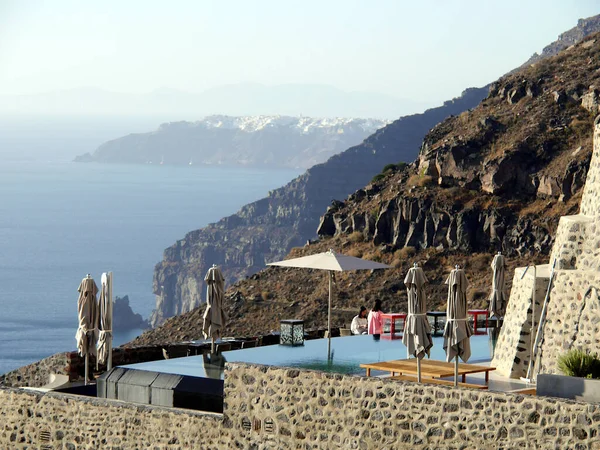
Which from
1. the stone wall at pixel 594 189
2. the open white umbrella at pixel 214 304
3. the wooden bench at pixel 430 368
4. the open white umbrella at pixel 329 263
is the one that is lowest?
the wooden bench at pixel 430 368

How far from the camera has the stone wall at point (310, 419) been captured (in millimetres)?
14695

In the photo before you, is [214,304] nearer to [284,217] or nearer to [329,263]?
[329,263]

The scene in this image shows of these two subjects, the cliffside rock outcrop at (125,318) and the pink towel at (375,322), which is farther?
the cliffside rock outcrop at (125,318)

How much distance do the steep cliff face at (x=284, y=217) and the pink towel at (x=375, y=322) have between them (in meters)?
139

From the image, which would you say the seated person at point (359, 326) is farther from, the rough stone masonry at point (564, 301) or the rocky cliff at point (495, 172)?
the rocky cliff at point (495, 172)

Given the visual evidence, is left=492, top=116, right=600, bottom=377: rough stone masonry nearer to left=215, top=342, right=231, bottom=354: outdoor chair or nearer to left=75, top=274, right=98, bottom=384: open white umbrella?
left=215, top=342, right=231, bottom=354: outdoor chair

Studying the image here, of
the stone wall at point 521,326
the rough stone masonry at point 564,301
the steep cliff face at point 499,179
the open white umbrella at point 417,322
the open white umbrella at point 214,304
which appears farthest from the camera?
the steep cliff face at point 499,179

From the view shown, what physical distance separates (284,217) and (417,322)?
16835 centimetres

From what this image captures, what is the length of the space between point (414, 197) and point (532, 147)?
24.6 ft

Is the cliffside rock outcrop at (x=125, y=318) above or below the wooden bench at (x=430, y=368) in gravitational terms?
below

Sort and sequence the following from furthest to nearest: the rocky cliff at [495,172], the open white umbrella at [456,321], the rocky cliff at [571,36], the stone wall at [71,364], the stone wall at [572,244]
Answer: the rocky cliff at [571,36]
the rocky cliff at [495,172]
the stone wall at [71,364]
the stone wall at [572,244]
the open white umbrella at [456,321]

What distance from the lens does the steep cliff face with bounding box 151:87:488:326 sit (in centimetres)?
17112

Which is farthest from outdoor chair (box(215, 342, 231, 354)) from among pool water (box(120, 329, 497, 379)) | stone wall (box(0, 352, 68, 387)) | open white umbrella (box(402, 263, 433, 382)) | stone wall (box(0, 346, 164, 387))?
open white umbrella (box(402, 263, 433, 382))

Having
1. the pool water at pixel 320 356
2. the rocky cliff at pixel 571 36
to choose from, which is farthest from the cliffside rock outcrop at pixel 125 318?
the pool water at pixel 320 356
